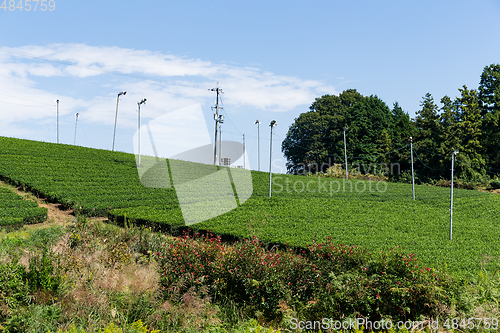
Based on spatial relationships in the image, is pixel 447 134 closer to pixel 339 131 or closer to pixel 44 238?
pixel 339 131

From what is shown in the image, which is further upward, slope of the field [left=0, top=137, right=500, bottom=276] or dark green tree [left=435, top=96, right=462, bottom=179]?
dark green tree [left=435, top=96, right=462, bottom=179]

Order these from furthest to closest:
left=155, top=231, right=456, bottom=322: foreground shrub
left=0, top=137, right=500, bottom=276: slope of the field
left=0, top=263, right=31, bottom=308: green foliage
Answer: left=0, top=137, right=500, bottom=276: slope of the field < left=155, top=231, right=456, bottom=322: foreground shrub < left=0, top=263, right=31, bottom=308: green foliage

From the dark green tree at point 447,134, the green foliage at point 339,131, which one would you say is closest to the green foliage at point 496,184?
the dark green tree at point 447,134

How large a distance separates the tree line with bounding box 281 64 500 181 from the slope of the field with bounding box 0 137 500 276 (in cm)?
1085

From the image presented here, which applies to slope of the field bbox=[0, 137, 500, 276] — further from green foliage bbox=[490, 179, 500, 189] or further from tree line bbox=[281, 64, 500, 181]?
tree line bbox=[281, 64, 500, 181]

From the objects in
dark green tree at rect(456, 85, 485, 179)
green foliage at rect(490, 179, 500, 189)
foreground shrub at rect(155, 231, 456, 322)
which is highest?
dark green tree at rect(456, 85, 485, 179)

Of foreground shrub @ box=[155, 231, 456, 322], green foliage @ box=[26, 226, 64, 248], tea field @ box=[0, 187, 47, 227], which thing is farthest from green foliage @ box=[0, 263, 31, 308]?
tea field @ box=[0, 187, 47, 227]

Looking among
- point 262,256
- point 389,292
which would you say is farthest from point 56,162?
point 389,292

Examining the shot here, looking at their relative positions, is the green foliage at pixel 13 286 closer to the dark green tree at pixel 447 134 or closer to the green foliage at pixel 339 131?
the dark green tree at pixel 447 134

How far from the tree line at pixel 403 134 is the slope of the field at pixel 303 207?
10847 mm

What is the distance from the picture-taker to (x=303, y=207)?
2214 centimetres

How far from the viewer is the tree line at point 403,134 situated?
40.9 meters

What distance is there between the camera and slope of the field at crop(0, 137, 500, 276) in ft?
49.4

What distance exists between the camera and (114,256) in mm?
9078
